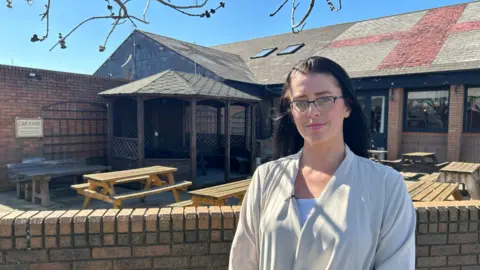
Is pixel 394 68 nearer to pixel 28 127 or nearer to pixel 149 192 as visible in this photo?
pixel 149 192

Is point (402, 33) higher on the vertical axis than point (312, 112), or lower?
higher

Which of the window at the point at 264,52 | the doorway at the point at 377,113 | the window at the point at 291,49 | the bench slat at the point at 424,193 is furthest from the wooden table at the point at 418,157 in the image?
the window at the point at 264,52

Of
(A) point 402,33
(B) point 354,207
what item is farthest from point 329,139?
(A) point 402,33

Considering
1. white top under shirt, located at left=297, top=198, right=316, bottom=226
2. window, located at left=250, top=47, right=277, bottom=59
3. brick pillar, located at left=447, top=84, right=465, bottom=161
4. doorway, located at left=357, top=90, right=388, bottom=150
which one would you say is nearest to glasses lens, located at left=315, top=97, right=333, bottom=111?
white top under shirt, located at left=297, top=198, right=316, bottom=226

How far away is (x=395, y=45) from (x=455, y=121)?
410cm

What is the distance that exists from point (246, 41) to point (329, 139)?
20.7 m

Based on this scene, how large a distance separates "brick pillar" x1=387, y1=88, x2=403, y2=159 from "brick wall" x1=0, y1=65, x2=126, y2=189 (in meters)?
10.1

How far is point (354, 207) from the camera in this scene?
4.38 feet

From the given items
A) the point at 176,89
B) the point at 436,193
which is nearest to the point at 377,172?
the point at 436,193

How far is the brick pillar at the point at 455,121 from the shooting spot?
10.5m

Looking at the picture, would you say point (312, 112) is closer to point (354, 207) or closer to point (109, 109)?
point (354, 207)

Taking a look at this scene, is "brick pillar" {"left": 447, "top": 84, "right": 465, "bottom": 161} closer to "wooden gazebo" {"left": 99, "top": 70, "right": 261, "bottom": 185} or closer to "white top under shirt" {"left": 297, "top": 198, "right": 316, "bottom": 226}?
"wooden gazebo" {"left": 99, "top": 70, "right": 261, "bottom": 185}

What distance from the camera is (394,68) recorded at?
11578 mm

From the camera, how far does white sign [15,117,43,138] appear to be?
25.2 feet
